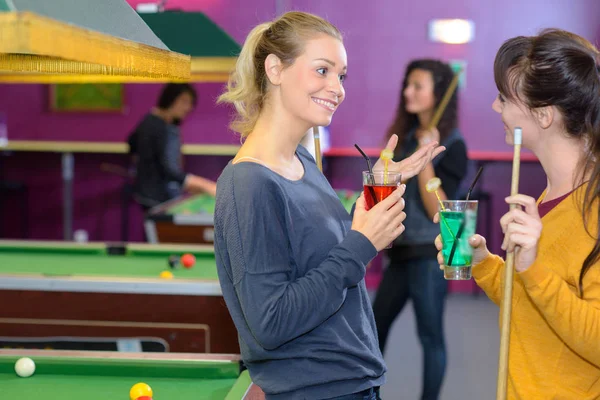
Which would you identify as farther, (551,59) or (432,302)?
(432,302)

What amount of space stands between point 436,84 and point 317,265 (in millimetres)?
2135

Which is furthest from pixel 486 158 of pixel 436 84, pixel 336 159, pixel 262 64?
pixel 262 64

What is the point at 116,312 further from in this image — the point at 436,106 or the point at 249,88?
the point at 436,106

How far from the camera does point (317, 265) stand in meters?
1.57

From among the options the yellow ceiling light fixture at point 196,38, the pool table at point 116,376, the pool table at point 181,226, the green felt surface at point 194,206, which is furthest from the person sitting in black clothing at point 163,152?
the pool table at point 116,376

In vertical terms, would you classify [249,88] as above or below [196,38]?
below

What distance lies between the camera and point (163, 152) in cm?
529

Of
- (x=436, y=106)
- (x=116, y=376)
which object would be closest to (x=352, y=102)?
(x=436, y=106)

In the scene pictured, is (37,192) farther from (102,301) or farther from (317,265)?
(317,265)

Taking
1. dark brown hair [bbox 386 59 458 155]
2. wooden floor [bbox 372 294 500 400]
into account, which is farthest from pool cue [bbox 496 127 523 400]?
wooden floor [bbox 372 294 500 400]

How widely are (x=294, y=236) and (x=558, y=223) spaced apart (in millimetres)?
519

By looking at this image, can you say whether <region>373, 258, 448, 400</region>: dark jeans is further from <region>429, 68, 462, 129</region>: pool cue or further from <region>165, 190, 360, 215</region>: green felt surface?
<region>165, 190, 360, 215</region>: green felt surface

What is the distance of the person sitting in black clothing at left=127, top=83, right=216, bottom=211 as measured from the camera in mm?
5293

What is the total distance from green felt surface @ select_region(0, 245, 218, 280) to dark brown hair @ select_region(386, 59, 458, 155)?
1.05m
